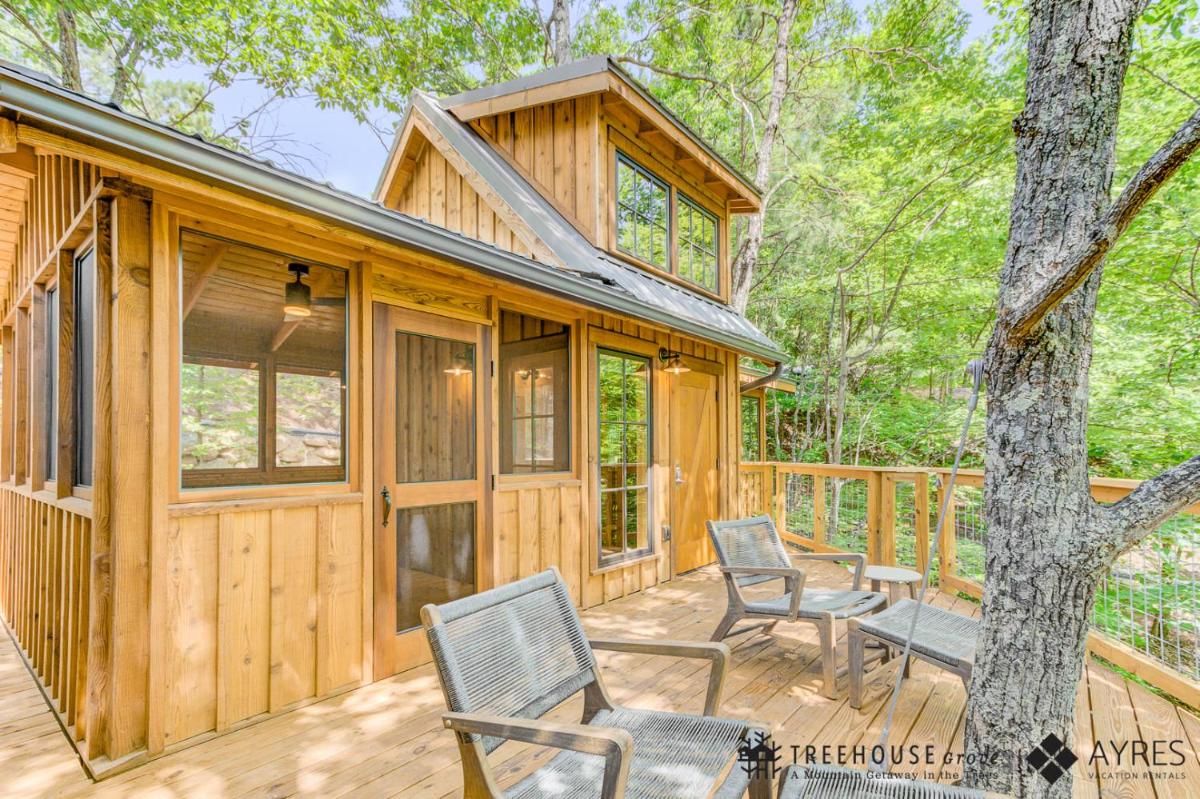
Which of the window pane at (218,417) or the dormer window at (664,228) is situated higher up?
the dormer window at (664,228)

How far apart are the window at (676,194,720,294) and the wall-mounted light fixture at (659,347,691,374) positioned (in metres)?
1.15

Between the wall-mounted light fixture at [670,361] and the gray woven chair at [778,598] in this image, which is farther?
the wall-mounted light fixture at [670,361]

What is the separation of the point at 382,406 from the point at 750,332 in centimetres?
482

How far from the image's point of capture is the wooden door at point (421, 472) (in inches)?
123

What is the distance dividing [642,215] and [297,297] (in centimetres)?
372

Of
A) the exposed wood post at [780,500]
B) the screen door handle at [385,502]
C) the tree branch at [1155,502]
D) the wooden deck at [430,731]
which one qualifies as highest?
the tree branch at [1155,502]

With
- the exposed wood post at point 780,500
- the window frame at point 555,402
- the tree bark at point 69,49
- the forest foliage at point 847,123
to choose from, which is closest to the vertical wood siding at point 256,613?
the window frame at point 555,402

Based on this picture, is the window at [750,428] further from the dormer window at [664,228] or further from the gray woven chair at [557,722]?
the gray woven chair at [557,722]

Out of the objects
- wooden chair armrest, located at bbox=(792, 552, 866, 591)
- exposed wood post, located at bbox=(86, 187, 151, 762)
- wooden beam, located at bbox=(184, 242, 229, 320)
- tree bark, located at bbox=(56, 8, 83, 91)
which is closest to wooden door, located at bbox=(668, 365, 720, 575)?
wooden chair armrest, located at bbox=(792, 552, 866, 591)

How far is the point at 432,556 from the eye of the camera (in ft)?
11.1

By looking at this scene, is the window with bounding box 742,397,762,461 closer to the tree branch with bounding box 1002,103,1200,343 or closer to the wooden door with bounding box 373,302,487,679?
the wooden door with bounding box 373,302,487,679

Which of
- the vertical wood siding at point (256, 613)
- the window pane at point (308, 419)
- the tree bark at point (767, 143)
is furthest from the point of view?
the tree bark at point (767, 143)
